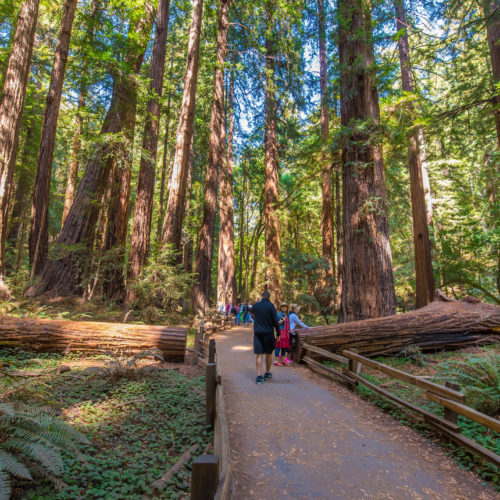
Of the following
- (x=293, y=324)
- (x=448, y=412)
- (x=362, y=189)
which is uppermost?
(x=362, y=189)

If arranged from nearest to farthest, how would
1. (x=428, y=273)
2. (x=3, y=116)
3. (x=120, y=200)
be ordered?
(x=3, y=116) < (x=428, y=273) < (x=120, y=200)

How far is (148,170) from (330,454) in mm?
13051

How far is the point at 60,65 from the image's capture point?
11062 millimetres

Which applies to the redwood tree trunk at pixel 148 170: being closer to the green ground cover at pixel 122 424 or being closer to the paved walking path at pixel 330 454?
the green ground cover at pixel 122 424

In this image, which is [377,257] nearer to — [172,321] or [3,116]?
[172,321]

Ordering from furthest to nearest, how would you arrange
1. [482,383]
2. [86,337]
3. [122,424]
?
[86,337]
[482,383]
[122,424]

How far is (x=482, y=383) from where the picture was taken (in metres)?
5.25

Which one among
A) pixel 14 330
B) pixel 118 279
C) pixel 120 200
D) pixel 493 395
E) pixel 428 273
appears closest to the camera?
pixel 493 395

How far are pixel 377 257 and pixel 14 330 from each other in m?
9.86

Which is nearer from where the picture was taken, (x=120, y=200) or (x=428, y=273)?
(x=428, y=273)

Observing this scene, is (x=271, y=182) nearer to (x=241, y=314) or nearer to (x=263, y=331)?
(x=241, y=314)

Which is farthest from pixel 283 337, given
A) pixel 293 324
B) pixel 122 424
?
pixel 122 424

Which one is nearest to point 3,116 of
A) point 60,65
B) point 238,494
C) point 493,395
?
point 60,65

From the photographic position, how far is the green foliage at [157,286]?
40.3 feet
